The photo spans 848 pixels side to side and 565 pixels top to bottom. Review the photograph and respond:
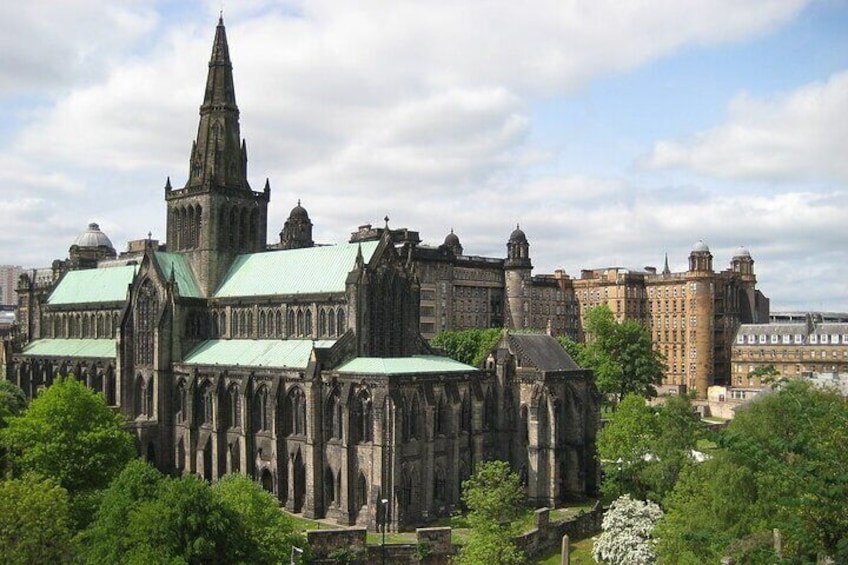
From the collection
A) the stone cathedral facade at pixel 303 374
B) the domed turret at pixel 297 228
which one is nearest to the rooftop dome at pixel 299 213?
the domed turret at pixel 297 228

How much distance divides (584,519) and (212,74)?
5944 cm

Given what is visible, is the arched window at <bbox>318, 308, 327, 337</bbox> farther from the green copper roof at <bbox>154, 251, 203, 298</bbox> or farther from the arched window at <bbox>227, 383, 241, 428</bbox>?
the green copper roof at <bbox>154, 251, 203, 298</bbox>

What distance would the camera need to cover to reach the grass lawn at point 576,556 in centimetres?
6103

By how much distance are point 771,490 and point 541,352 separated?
35142 mm

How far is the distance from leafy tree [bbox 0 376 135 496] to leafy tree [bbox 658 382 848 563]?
39.2 metres

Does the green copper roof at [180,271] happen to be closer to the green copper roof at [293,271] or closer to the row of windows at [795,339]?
the green copper roof at [293,271]

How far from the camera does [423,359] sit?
74.4 metres

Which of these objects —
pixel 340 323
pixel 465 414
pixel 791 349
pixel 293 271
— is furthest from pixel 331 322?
pixel 791 349

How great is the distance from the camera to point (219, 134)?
91.2 meters

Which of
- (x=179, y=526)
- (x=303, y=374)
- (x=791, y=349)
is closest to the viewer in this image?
(x=179, y=526)

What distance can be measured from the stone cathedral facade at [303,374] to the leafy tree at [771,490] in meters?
19.8

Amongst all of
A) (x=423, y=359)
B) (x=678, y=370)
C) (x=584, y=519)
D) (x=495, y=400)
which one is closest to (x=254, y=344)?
(x=423, y=359)

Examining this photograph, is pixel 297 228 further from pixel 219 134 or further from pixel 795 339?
pixel 795 339

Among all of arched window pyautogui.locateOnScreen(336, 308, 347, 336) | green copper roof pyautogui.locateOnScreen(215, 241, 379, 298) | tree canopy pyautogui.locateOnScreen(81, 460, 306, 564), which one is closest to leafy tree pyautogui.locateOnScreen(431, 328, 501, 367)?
green copper roof pyautogui.locateOnScreen(215, 241, 379, 298)
